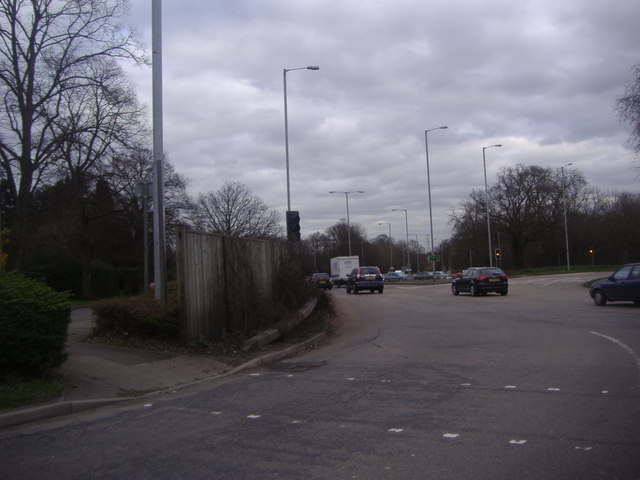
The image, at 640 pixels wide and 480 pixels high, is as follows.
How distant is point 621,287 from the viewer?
63.8 ft

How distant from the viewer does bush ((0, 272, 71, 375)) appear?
301 inches

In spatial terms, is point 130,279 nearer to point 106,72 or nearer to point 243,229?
point 243,229

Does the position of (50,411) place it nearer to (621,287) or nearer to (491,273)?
(621,287)

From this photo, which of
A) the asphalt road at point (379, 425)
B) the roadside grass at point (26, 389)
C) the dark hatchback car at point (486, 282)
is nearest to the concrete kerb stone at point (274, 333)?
Result: the asphalt road at point (379, 425)

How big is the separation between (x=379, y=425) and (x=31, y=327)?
Result: 16.0 ft

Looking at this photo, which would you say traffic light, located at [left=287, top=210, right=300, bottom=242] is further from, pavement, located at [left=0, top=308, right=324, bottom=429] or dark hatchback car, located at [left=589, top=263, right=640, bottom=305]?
dark hatchback car, located at [left=589, top=263, right=640, bottom=305]

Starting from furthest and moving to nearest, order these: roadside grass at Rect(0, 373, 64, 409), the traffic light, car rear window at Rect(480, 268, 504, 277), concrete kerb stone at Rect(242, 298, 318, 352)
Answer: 1. car rear window at Rect(480, 268, 504, 277)
2. the traffic light
3. concrete kerb stone at Rect(242, 298, 318, 352)
4. roadside grass at Rect(0, 373, 64, 409)

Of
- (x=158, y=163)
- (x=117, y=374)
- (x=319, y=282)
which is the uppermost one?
(x=158, y=163)

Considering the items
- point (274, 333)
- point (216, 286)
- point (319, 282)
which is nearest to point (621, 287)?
point (319, 282)

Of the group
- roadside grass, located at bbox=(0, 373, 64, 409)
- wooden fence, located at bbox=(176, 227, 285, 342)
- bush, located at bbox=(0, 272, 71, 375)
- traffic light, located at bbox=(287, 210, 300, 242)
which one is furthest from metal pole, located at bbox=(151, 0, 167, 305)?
traffic light, located at bbox=(287, 210, 300, 242)

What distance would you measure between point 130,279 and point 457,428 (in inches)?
1663

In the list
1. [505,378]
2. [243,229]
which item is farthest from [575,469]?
[243,229]

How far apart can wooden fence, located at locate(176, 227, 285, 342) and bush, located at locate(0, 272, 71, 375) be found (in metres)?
2.92

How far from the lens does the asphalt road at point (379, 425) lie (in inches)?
191
